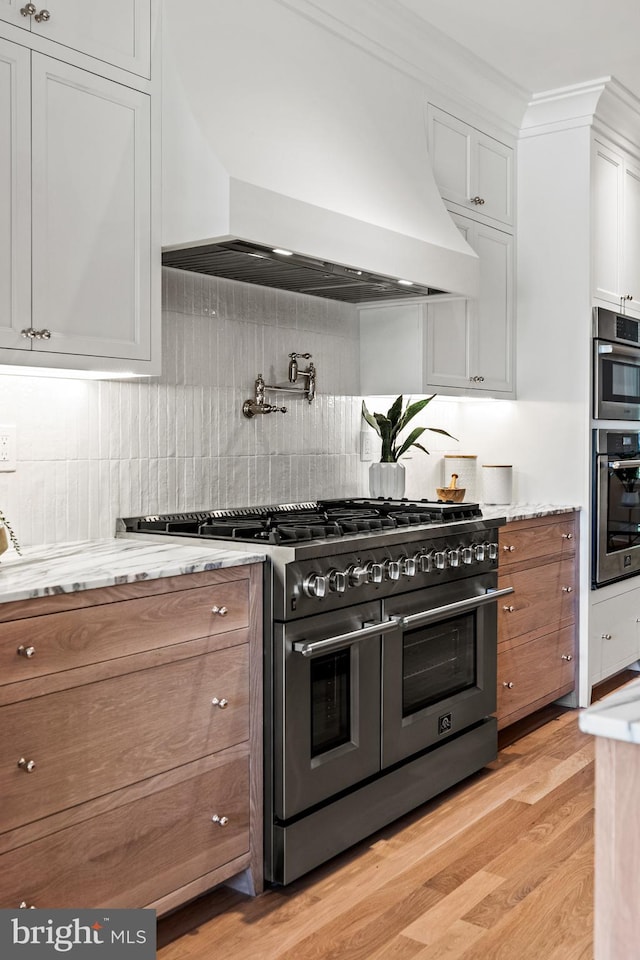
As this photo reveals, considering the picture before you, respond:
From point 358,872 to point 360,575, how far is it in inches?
32.5

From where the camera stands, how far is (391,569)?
2740mm

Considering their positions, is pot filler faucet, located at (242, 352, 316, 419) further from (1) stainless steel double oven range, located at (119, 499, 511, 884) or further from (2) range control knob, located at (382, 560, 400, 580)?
(2) range control knob, located at (382, 560, 400, 580)

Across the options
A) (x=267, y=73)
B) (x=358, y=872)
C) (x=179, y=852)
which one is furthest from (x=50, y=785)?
(x=267, y=73)

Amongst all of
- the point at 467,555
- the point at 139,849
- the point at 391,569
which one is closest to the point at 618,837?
the point at 139,849

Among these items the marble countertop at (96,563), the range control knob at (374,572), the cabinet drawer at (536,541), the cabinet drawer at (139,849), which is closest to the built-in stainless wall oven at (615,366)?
the cabinet drawer at (536,541)

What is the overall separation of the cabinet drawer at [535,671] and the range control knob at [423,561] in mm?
744

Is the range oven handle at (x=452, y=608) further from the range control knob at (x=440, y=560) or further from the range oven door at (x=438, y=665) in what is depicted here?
the range control knob at (x=440, y=560)

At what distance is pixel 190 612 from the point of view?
7.09 ft

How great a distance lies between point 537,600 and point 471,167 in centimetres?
186

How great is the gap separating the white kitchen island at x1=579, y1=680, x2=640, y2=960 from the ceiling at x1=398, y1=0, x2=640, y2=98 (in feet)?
9.61

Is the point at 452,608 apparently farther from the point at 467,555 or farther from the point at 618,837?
the point at 618,837

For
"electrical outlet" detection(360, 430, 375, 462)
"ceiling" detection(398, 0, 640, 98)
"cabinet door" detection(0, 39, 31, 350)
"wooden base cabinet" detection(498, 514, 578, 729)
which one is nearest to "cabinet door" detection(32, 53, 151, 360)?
"cabinet door" detection(0, 39, 31, 350)

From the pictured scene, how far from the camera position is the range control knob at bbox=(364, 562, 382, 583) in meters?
2.64

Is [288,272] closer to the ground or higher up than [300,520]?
higher up
